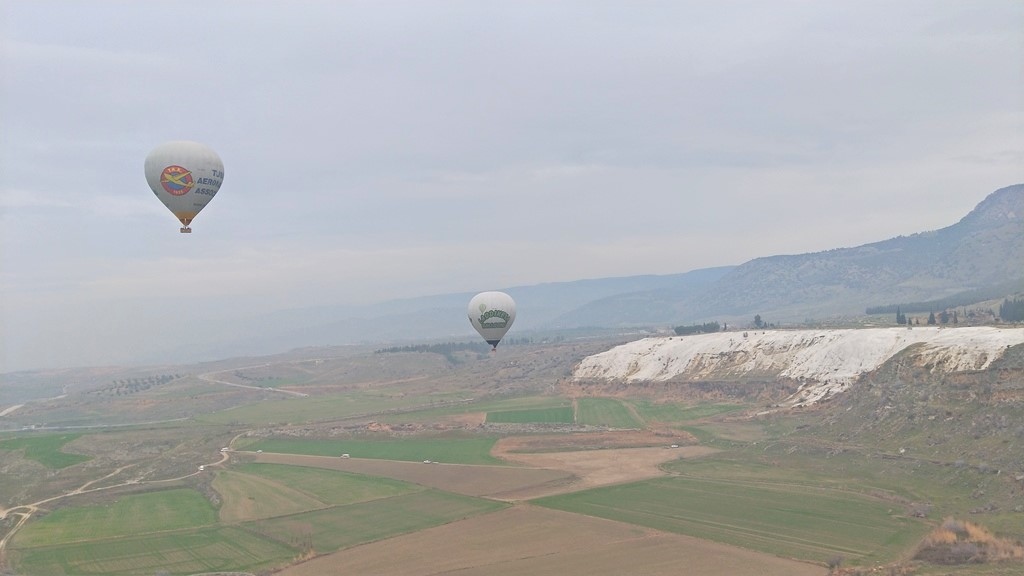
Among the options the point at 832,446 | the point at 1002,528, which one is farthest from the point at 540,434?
the point at 1002,528

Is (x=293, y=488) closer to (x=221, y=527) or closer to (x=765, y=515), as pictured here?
(x=221, y=527)

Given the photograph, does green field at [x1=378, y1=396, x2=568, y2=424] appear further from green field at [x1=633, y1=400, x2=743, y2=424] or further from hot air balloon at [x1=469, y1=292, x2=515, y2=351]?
hot air balloon at [x1=469, y1=292, x2=515, y2=351]

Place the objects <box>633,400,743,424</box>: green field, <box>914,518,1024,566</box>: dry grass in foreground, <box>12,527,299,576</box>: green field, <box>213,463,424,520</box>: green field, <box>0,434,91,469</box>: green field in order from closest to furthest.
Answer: <box>914,518,1024,566</box>: dry grass in foreground → <box>12,527,299,576</box>: green field → <box>213,463,424,520</box>: green field → <box>0,434,91,469</box>: green field → <box>633,400,743,424</box>: green field

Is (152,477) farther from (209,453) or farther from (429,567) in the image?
(429,567)

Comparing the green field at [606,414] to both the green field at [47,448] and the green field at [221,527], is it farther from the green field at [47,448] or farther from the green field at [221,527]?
the green field at [47,448]

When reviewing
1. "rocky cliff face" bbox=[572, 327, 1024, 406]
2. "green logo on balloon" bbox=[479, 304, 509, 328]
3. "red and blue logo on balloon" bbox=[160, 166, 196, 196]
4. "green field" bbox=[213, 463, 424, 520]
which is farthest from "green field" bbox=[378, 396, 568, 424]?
"red and blue logo on balloon" bbox=[160, 166, 196, 196]

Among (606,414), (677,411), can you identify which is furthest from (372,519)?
(677,411)

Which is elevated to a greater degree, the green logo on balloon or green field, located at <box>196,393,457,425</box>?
the green logo on balloon
